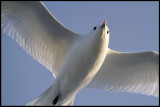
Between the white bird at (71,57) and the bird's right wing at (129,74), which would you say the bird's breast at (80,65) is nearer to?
the white bird at (71,57)

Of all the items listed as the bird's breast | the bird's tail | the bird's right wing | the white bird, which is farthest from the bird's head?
the bird's tail

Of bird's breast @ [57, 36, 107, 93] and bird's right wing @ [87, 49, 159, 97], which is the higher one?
bird's breast @ [57, 36, 107, 93]

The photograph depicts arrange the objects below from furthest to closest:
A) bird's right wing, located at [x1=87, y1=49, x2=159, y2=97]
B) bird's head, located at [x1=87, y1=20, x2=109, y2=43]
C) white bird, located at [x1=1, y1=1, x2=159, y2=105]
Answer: bird's right wing, located at [x1=87, y1=49, x2=159, y2=97]
white bird, located at [x1=1, y1=1, x2=159, y2=105]
bird's head, located at [x1=87, y1=20, x2=109, y2=43]

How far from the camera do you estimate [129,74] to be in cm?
956

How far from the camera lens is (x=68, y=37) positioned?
8852 mm

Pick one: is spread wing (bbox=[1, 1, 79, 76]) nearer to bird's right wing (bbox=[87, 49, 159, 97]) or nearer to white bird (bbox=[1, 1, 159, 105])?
white bird (bbox=[1, 1, 159, 105])

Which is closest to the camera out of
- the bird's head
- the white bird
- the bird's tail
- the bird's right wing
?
the bird's head

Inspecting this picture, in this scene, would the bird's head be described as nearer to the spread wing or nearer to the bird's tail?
the spread wing

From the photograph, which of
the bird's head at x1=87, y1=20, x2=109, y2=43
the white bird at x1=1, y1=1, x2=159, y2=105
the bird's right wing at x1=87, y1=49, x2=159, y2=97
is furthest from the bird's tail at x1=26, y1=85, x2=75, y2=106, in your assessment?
the bird's head at x1=87, y1=20, x2=109, y2=43

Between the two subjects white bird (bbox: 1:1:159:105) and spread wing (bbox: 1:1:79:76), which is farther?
spread wing (bbox: 1:1:79:76)

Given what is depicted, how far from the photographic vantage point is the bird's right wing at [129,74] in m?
9.29

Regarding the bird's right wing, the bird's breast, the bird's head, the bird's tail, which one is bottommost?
the bird's right wing

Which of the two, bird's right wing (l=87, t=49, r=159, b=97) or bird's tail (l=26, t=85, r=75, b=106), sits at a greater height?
bird's tail (l=26, t=85, r=75, b=106)

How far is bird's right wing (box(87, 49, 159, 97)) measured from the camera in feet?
30.5
